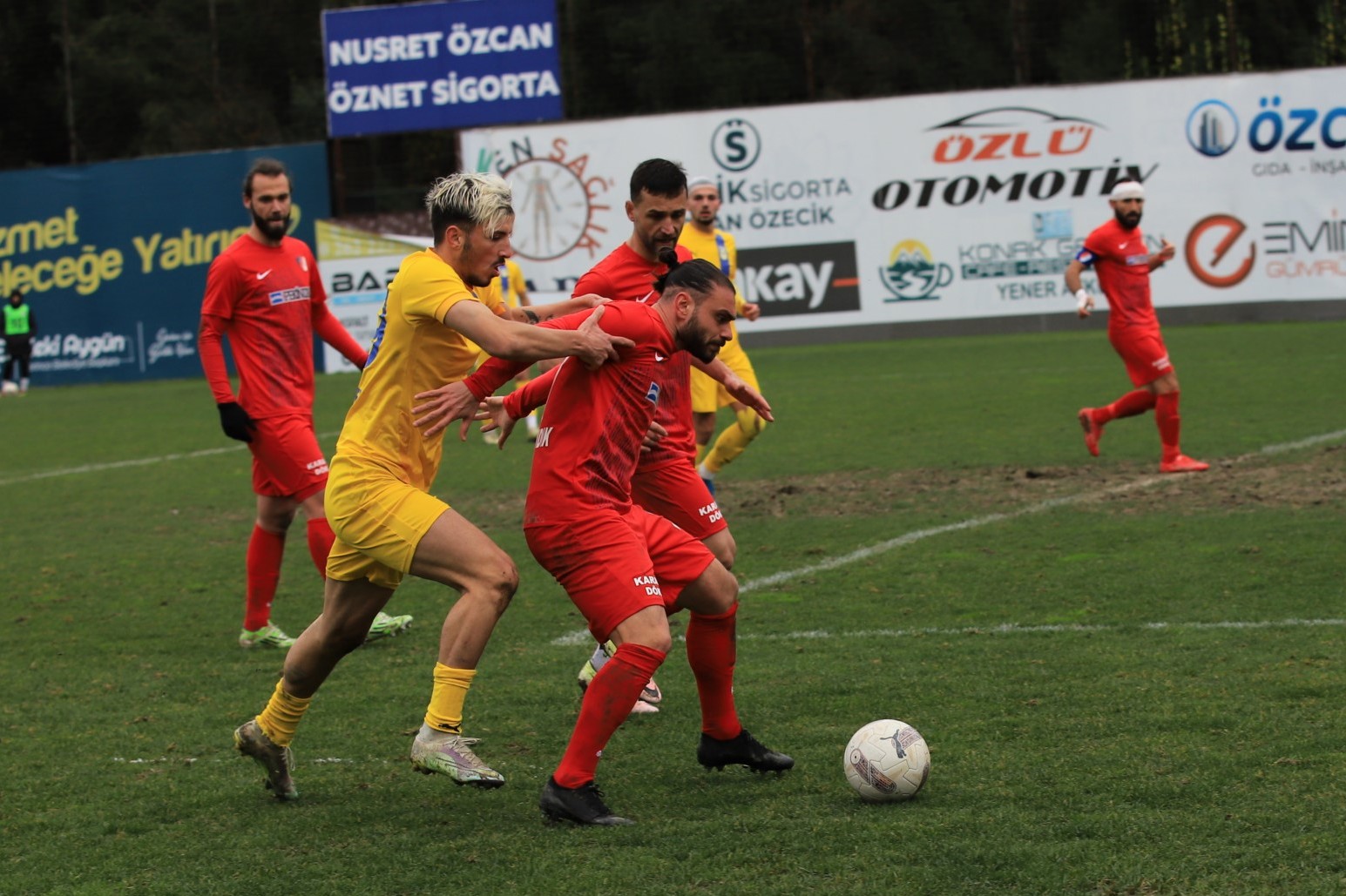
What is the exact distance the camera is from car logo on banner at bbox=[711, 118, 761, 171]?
27.0 metres

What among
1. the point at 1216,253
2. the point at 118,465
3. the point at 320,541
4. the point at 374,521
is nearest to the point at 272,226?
the point at 320,541

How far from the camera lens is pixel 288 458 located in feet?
24.6

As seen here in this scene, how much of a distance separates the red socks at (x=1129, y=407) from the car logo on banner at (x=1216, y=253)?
14.5 meters

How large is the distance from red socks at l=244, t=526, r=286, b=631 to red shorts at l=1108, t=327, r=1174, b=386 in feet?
22.0

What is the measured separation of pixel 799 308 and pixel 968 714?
21.4 metres

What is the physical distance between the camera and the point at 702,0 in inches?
1303

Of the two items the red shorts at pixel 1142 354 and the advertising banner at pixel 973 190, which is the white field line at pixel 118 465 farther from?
the advertising banner at pixel 973 190

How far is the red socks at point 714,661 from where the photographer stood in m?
5.11

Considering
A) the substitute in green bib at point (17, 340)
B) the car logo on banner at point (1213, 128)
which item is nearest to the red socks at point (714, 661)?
the car logo on banner at point (1213, 128)

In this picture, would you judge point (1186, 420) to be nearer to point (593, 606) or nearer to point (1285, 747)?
point (1285, 747)

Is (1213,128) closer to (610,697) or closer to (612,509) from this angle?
(612,509)

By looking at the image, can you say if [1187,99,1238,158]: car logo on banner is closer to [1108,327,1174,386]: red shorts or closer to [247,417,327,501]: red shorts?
[1108,327,1174,386]: red shorts

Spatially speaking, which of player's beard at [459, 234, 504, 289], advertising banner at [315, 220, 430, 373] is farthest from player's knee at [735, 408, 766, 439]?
advertising banner at [315, 220, 430, 373]

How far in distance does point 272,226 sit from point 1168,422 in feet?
22.2
